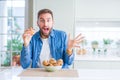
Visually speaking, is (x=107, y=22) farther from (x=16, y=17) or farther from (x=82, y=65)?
(x=16, y=17)

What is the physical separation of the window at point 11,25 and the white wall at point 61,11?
0.67 m

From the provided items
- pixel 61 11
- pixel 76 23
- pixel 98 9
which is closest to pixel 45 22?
pixel 61 11

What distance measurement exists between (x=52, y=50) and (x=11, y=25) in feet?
7.03

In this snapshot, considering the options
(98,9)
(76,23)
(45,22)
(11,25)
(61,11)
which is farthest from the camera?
(11,25)

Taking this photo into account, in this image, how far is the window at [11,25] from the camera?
4.02 m

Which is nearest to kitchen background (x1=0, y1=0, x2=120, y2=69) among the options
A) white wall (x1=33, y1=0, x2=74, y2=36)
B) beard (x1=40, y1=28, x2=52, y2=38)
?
white wall (x1=33, y1=0, x2=74, y2=36)

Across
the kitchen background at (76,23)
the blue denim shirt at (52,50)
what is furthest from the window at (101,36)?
the blue denim shirt at (52,50)

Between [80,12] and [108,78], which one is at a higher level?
[80,12]

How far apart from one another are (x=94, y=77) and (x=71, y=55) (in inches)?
18.5

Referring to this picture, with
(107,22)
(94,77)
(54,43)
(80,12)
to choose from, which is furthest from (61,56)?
(107,22)

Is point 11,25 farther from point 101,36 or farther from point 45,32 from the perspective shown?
point 45,32

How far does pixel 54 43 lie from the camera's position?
213 centimetres

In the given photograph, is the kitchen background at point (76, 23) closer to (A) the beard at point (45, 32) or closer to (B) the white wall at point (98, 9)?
(B) the white wall at point (98, 9)

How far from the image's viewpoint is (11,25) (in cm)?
406
